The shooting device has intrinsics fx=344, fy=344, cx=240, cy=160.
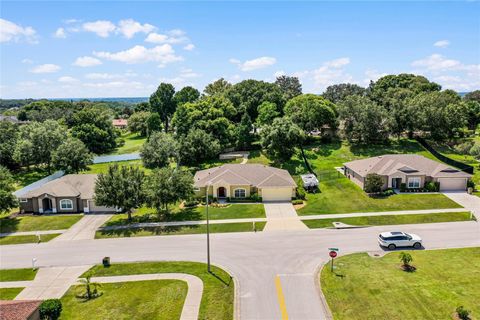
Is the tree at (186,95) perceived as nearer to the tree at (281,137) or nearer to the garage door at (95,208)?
the tree at (281,137)

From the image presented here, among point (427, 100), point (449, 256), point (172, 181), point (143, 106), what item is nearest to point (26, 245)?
point (172, 181)

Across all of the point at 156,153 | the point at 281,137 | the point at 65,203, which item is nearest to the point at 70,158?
the point at 65,203

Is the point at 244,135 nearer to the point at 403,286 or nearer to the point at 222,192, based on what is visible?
the point at 222,192

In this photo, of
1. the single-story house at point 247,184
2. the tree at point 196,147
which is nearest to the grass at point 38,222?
the single-story house at point 247,184

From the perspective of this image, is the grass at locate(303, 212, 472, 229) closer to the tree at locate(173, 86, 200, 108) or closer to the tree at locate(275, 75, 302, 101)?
the tree at locate(173, 86, 200, 108)

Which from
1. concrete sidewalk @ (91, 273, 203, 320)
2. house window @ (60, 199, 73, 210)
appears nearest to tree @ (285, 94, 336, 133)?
house window @ (60, 199, 73, 210)

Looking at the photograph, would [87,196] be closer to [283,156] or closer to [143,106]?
[283,156]
